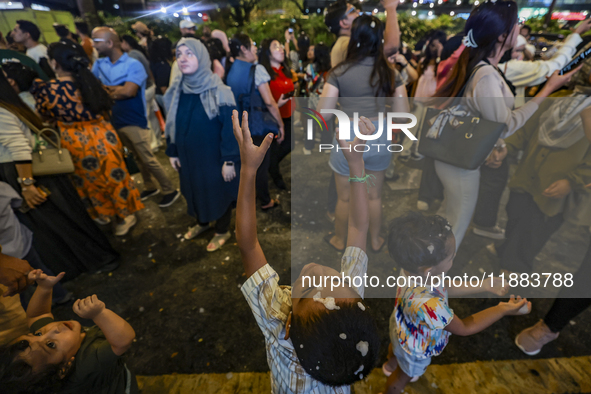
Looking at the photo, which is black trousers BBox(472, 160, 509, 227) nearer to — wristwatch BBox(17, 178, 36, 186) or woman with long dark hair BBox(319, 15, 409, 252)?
woman with long dark hair BBox(319, 15, 409, 252)

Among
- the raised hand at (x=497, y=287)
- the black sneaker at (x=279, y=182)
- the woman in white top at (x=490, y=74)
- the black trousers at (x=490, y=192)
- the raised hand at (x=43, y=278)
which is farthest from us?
the black sneaker at (x=279, y=182)

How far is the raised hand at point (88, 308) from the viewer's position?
3.44 feet

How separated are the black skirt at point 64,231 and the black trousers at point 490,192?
141 inches

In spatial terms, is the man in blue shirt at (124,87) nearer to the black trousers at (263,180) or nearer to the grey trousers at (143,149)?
the grey trousers at (143,149)

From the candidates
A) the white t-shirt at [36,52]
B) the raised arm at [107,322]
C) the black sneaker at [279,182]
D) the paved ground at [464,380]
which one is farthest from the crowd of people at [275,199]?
the white t-shirt at [36,52]

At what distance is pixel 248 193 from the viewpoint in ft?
3.16

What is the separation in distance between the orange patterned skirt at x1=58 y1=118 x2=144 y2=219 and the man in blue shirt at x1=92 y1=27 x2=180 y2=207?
654 mm

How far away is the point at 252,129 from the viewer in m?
2.83

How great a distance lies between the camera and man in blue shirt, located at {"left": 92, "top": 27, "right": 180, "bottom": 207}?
3086 millimetres

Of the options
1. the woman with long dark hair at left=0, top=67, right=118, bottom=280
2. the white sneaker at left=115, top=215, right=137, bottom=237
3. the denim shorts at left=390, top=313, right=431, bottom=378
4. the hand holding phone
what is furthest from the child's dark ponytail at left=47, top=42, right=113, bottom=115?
the hand holding phone

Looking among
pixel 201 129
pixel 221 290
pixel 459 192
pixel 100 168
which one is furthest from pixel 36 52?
pixel 459 192

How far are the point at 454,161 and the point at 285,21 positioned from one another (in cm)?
1110

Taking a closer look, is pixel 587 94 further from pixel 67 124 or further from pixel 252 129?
pixel 67 124

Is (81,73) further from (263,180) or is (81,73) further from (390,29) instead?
(390,29)
